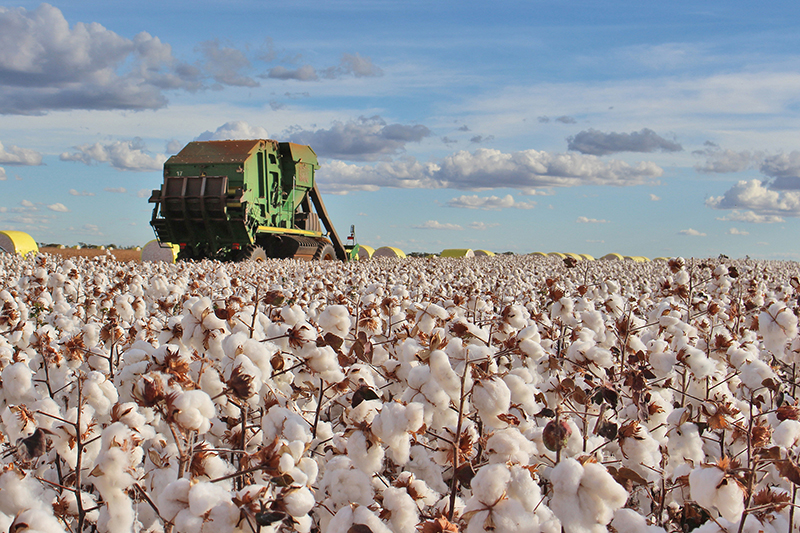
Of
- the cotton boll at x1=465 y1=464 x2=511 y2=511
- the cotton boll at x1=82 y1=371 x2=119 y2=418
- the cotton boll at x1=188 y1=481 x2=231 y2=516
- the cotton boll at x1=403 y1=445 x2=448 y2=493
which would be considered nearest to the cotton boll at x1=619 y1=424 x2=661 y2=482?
the cotton boll at x1=403 y1=445 x2=448 y2=493

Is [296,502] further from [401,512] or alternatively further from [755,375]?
[755,375]

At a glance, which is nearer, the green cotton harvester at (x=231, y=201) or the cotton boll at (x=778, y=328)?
the cotton boll at (x=778, y=328)

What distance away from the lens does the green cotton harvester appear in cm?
1722

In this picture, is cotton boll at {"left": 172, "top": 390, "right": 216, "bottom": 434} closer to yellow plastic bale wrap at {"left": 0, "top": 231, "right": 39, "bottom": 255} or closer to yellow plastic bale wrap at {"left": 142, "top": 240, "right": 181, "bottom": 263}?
yellow plastic bale wrap at {"left": 142, "top": 240, "right": 181, "bottom": 263}

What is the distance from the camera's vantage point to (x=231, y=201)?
666 inches

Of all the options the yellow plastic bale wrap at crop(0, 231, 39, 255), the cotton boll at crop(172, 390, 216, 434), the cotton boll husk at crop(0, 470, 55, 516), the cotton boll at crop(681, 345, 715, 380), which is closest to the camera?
the cotton boll at crop(172, 390, 216, 434)

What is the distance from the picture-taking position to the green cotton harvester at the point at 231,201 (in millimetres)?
17219

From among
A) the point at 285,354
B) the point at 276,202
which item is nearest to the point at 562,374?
the point at 285,354

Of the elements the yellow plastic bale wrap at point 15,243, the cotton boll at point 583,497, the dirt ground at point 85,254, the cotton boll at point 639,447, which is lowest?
the dirt ground at point 85,254

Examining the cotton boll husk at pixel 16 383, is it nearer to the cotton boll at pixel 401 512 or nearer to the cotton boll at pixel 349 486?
the cotton boll at pixel 349 486

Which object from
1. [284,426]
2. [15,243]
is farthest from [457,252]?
[284,426]

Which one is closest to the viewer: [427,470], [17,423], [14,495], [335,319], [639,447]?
[14,495]

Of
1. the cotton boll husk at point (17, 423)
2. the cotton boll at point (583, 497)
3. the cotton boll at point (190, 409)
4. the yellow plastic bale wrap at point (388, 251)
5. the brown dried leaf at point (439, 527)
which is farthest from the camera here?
the yellow plastic bale wrap at point (388, 251)

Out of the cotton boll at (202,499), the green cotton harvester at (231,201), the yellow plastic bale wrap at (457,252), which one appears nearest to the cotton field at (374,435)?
the cotton boll at (202,499)
